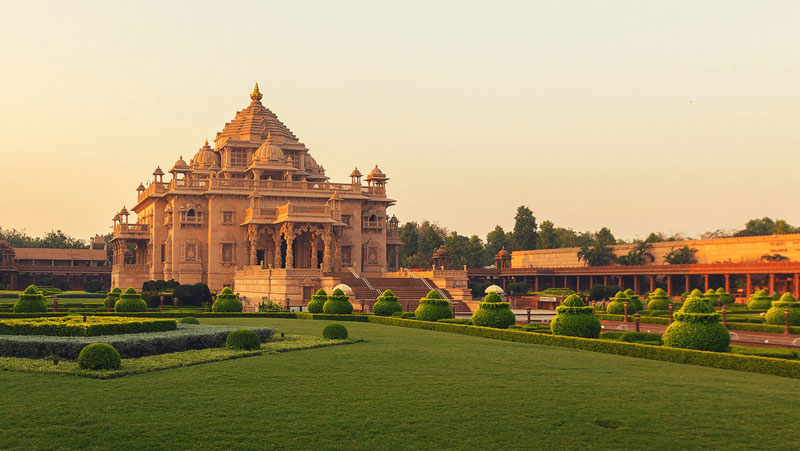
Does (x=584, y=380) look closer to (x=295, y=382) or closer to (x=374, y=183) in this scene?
(x=295, y=382)

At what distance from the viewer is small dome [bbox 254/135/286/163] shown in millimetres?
59269

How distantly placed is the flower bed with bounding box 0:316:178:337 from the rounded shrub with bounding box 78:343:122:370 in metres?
3.78

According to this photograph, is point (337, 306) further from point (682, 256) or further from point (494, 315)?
point (682, 256)

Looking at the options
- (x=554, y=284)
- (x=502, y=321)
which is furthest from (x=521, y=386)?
(x=554, y=284)

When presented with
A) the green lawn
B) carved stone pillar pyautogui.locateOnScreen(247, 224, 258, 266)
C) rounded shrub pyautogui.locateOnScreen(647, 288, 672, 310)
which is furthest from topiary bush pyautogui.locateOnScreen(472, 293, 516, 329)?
carved stone pillar pyautogui.locateOnScreen(247, 224, 258, 266)

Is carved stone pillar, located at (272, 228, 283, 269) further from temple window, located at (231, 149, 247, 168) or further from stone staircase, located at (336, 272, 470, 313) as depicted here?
temple window, located at (231, 149, 247, 168)

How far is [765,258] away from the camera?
69.6 meters

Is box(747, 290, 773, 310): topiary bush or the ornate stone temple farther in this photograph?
the ornate stone temple

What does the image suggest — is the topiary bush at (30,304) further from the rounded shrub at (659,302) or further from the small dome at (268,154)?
the rounded shrub at (659,302)

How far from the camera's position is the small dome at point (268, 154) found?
59269mm

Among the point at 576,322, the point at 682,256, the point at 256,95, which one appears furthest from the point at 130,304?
the point at 682,256

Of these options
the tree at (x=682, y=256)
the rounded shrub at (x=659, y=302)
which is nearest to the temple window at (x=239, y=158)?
the rounded shrub at (x=659, y=302)

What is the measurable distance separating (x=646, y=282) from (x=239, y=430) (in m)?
71.4

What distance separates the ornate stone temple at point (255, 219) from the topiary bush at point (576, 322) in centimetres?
2363
